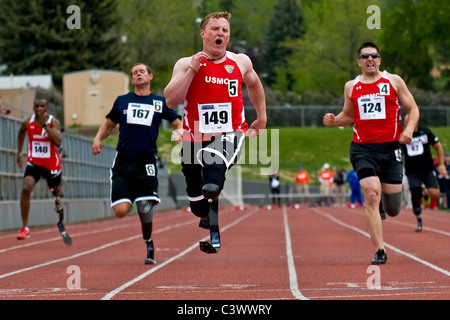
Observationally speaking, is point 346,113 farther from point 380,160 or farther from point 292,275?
point 292,275

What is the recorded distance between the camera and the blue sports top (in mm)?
12547

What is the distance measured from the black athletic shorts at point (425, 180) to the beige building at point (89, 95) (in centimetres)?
4065

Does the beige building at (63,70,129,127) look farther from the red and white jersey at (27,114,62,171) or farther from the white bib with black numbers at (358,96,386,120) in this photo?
the white bib with black numbers at (358,96,386,120)

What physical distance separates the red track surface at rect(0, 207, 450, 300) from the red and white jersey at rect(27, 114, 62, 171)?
4.56 feet

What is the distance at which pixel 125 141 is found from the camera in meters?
12.6

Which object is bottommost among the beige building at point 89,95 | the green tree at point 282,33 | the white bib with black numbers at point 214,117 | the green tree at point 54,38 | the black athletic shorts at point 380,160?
the black athletic shorts at point 380,160

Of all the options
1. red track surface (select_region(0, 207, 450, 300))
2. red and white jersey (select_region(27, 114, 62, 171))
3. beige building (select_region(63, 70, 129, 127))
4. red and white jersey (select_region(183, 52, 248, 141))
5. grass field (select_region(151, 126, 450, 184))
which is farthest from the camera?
grass field (select_region(151, 126, 450, 184))

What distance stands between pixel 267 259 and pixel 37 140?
16.8 feet

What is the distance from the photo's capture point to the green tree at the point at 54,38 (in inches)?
2945

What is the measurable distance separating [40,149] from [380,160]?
7099 millimetres

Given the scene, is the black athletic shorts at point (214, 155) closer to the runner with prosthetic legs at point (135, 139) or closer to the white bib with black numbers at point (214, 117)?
the white bib with black numbers at point (214, 117)

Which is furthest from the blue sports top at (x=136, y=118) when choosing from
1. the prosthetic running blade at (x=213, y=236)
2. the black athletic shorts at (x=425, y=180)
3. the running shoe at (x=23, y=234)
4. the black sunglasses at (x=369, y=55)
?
the black athletic shorts at (x=425, y=180)

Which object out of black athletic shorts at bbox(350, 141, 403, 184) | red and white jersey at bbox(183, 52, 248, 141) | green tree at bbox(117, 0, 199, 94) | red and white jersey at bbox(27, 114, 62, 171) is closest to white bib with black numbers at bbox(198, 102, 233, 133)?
red and white jersey at bbox(183, 52, 248, 141)
